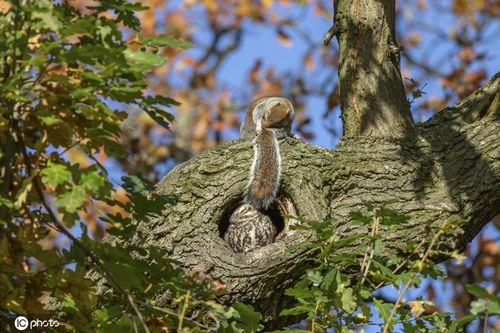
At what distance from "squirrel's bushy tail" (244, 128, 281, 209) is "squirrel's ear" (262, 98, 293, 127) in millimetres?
1311

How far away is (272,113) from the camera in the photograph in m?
6.07

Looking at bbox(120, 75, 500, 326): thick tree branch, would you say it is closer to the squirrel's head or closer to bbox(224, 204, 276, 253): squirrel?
bbox(224, 204, 276, 253): squirrel

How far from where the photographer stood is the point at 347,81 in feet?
16.1

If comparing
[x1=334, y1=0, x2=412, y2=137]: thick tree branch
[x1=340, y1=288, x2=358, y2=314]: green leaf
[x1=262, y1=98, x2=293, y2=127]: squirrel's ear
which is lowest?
[x1=340, y1=288, x2=358, y2=314]: green leaf

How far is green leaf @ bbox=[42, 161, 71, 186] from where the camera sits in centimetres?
262

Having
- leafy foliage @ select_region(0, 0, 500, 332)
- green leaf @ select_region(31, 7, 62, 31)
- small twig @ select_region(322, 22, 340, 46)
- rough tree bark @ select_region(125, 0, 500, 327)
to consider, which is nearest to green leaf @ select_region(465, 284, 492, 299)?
leafy foliage @ select_region(0, 0, 500, 332)

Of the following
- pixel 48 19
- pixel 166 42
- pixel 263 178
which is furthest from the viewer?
pixel 263 178

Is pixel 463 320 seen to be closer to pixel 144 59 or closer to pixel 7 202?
pixel 144 59

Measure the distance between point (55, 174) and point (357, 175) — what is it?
2.17 metres

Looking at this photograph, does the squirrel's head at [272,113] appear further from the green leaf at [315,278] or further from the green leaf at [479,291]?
the green leaf at [479,291]

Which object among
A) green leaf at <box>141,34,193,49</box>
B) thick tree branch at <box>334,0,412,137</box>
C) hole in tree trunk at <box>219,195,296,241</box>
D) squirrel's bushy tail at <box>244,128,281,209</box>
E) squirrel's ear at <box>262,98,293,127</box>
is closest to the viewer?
green leaf at <box>141,34,193,49</box>

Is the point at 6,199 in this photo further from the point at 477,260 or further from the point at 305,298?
the point at 477,260

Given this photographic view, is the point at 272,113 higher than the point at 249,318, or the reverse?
the point at 272,113

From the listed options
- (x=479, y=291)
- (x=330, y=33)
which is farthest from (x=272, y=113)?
(x=479, y=291)
